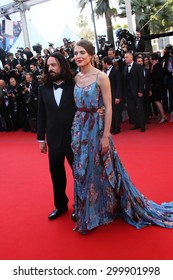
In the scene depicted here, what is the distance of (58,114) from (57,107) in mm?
59

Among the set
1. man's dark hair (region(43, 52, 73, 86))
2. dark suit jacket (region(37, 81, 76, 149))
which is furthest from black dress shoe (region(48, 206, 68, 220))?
man's dark hair (region(43, 52, 73, 86))

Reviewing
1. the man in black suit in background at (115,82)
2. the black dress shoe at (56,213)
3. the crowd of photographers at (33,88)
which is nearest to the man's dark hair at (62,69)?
the black dress shoe at (56,213)

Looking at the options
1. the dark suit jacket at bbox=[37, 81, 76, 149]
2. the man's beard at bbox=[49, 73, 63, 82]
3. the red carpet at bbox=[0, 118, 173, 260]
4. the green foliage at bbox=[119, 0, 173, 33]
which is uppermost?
the green foliage at bbox=[119, 0, 173, 33]

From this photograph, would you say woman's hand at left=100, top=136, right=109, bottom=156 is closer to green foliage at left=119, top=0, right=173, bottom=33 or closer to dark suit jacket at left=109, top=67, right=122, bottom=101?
dark suit jacket at left=109, top=67, right=122, bottom=101

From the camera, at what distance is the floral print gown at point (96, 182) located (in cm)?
254

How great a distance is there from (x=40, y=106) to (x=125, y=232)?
1270mm

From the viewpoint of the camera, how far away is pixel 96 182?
2607mm

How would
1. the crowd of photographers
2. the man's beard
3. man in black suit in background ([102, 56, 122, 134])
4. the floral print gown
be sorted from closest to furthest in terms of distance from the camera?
1. the floral print gown
2. the man's beard
3. man in black suit in background ([102, 56, 122, 134])
4. the crowd of photographers

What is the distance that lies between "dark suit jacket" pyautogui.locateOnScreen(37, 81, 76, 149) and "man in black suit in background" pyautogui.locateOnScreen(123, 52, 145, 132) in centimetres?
335

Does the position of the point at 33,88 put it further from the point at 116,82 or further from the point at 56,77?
the point at 56,77

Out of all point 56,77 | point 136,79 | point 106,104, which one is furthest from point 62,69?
point 136,79

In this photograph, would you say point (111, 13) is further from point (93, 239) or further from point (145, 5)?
point (93, 239)

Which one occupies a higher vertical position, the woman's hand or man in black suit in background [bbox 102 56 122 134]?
man in black suit in background [bbox 102 56 122 134]

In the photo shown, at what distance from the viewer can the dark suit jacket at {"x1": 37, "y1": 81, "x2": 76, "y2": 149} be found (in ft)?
8.84
